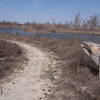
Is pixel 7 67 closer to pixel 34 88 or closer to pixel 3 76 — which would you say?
pixel 3 76

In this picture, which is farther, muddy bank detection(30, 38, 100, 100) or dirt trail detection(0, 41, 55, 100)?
muddy bank detection(30, 38, 100, 100)

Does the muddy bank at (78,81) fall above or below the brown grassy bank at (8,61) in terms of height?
below

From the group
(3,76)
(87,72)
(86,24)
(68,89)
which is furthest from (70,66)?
(86,24)

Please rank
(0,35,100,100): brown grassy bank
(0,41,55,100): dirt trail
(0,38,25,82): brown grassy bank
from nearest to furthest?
(0,41,55,100): dirt trail → (0,35,100,100): brown grassy bank → (0,38,25,82): brown grassy bank

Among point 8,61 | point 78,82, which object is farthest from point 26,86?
point 8,61

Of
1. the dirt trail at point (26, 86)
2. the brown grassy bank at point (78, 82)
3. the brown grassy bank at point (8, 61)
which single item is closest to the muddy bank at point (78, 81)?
the brown grassy bank at point (78, 82)

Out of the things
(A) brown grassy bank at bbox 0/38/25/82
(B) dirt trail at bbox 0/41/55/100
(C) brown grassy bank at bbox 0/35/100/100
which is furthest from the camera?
(A) brown grassy bank at bbox 0/38/25/82

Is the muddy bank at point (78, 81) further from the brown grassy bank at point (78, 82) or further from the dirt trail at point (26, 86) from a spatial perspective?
the dirt trail at point (26, 86)

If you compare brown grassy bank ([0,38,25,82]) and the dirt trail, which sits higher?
brown grassy bank ([0,38,25,82])

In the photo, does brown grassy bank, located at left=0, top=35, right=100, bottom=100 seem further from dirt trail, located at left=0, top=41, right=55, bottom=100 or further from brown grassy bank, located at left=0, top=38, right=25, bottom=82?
brown grassy bank, located at left=0, top=38, right=25, bottom=82

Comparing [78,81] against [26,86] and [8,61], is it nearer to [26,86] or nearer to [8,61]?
[26,86]

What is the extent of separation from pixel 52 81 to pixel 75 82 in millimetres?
772

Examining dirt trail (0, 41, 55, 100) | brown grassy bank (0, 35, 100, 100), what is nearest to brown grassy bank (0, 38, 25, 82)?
dirt trail (0, 41, 55, 100)

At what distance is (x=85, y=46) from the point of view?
22.8ft
